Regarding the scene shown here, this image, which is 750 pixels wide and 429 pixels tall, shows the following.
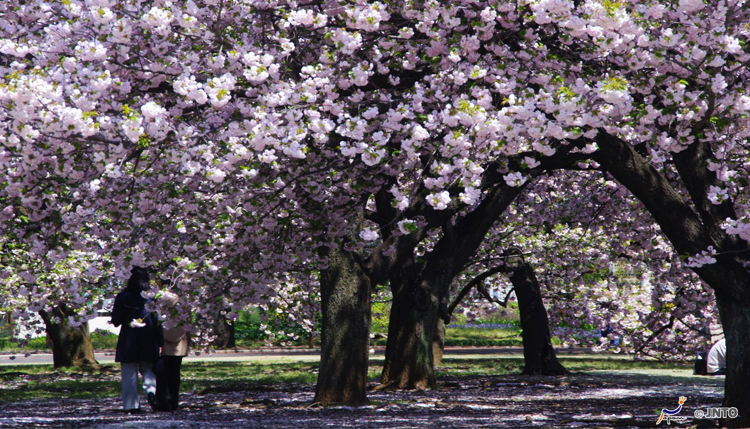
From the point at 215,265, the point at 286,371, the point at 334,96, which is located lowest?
the point at 286,371

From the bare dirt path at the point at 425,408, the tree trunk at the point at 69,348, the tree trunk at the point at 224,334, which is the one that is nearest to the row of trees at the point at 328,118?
the bare dirt path at the point at 425,408

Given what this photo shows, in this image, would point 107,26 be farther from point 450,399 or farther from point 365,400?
point 450,399

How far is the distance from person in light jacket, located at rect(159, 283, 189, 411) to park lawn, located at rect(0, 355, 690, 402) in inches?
126

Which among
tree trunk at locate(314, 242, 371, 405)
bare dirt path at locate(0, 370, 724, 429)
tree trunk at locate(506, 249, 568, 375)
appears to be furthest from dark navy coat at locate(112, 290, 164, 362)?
tree trunk at locate(506, 249, 568, 375)

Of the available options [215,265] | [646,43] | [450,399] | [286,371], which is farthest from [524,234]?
[646,43]

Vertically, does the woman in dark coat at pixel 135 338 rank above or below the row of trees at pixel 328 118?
below

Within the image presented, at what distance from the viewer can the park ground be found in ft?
32.7

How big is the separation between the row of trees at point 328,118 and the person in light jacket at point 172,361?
4.18 ft

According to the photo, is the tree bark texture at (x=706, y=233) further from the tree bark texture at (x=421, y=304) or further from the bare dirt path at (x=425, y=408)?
the tree bark texture at (x=421, y=304)

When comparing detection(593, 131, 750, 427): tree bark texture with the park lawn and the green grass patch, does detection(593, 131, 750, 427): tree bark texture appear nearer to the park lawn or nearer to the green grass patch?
the park lawn

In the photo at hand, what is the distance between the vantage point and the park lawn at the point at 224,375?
52.5ft

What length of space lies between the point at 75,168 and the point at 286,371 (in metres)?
14.7

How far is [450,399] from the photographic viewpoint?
1362 centimetres

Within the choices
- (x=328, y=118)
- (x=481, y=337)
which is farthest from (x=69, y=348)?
(x=481, y=337)
